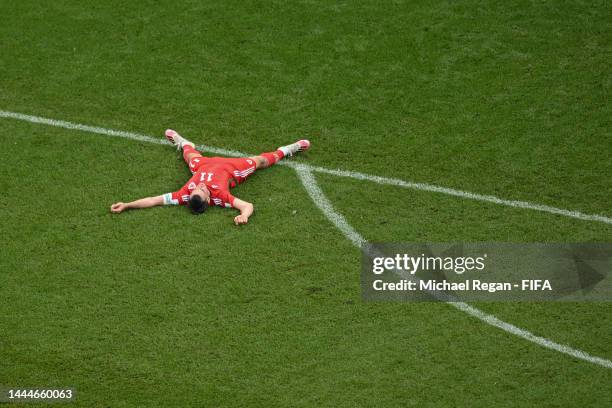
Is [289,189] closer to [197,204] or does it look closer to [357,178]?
[357,178]

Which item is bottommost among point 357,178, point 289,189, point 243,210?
point 243,210

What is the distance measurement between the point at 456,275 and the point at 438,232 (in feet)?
2.32

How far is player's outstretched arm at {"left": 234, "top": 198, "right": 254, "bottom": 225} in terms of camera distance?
12.5m

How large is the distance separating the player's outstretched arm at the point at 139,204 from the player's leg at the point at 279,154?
1387 mm

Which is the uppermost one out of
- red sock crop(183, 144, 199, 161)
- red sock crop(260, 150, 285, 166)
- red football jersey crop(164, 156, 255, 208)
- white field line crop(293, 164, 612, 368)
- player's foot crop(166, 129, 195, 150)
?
player's foot crop(166, 129, 195, 150)

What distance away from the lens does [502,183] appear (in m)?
13.2

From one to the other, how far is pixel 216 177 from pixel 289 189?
3.23 ft

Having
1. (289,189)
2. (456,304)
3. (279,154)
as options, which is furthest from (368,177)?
(456,304)

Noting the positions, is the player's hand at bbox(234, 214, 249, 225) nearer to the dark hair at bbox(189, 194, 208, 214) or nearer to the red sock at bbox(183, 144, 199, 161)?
the dark hair at bbox(189, 194, 208, 214)

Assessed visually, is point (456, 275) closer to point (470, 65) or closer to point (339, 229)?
point (339, 229)

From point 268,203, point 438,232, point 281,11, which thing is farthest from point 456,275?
point 281,11

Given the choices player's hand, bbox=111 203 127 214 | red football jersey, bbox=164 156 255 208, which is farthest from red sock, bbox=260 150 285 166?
player's hand, bbox=111 203 127 214

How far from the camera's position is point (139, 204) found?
508 inches

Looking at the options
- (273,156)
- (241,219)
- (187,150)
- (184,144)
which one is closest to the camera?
(241,219)
